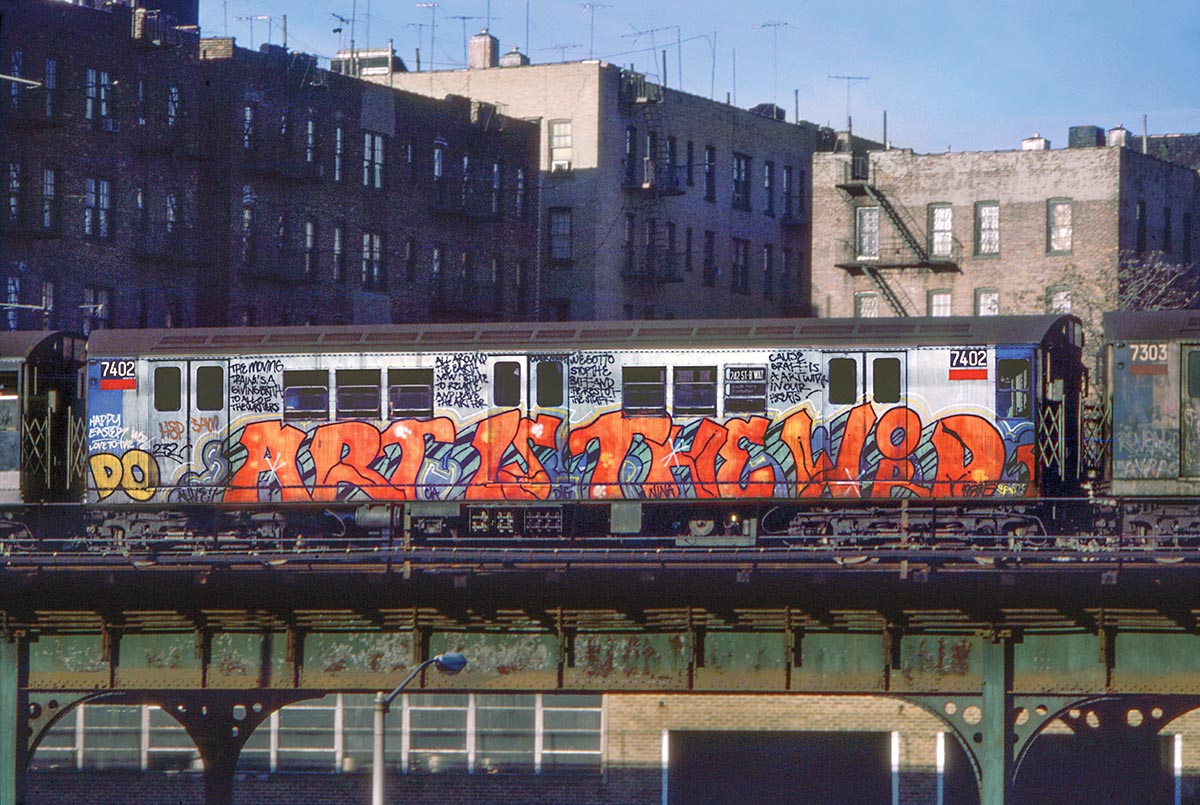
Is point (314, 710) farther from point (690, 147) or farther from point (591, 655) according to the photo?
point (690, 147)

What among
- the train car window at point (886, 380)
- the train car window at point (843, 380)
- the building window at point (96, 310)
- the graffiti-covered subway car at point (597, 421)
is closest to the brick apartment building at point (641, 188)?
the building window at point (96, 310)

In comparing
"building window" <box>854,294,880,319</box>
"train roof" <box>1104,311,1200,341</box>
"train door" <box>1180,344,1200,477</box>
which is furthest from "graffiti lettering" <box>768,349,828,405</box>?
"building window" <box>854,294,880,319</box>

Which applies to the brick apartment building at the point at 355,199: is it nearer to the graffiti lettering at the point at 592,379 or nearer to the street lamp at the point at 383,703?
the graffiti lettering at the point at 592,379

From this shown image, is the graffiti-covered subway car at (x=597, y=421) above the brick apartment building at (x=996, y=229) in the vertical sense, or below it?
below

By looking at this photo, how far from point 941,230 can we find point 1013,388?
43.2m

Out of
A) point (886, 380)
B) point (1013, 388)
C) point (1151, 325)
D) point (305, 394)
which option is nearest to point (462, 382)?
point (305, 394)

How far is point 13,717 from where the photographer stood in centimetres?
3256

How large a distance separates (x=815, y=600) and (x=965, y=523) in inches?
291

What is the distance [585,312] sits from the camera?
8025 centimetres

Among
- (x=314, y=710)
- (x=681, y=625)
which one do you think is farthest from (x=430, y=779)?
(x=681, y=625)

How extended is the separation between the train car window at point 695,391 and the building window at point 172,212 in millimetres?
28779

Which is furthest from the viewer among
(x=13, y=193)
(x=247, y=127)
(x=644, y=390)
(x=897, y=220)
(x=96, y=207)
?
(x=897, y=220)

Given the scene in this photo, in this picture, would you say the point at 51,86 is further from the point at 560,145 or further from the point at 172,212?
the point at 560,145

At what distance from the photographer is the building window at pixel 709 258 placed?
285 feet
